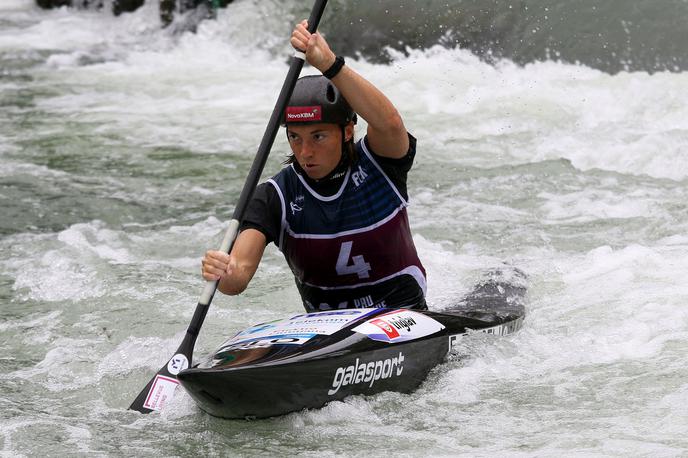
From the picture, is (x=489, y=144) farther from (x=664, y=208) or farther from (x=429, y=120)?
(x=664, y=208)

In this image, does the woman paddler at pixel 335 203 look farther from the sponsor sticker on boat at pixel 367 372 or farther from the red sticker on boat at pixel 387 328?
the sponsor sticker on boat at pixel 367 372

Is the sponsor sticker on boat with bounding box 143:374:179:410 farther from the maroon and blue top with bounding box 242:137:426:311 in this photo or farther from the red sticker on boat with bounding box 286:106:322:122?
the red sticker on boat with bounding box 286:106:322:122

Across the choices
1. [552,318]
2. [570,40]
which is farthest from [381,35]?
[552,318]

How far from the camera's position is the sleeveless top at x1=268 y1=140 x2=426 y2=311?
4.38 m

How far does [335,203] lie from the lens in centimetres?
438

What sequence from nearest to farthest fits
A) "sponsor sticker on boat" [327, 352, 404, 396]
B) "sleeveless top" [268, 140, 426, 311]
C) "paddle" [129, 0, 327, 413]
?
"sponsor sticker on boat" [327, 352, 404, 396]
"paddle" [129, 0, 327, 413]
"sleeveless top" [268, 140, 426, 311]

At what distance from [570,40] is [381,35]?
2.35 meters

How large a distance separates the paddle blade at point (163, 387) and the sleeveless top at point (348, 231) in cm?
61

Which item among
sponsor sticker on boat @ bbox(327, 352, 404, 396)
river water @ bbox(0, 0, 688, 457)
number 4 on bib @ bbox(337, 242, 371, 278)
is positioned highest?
number 4 on bib @ bbox(337, 242, 371, 278)

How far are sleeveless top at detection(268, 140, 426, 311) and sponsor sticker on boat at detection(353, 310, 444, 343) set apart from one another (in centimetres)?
18

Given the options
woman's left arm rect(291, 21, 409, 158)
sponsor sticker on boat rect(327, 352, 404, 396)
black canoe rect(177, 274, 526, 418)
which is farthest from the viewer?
sponsor sticker on boat rect(327, 352, 404, 396)

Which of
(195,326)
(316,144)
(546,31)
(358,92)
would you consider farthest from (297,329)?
(546,31)

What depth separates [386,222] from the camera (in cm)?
444

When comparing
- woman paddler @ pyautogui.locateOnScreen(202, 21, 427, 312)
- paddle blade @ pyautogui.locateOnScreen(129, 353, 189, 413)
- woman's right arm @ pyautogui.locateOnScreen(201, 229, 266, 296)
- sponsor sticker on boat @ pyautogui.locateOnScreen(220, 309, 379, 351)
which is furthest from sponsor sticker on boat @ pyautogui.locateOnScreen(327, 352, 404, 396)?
paddle blade @ pyautogui.locateOnScreen(129, 353, 189, 413)
